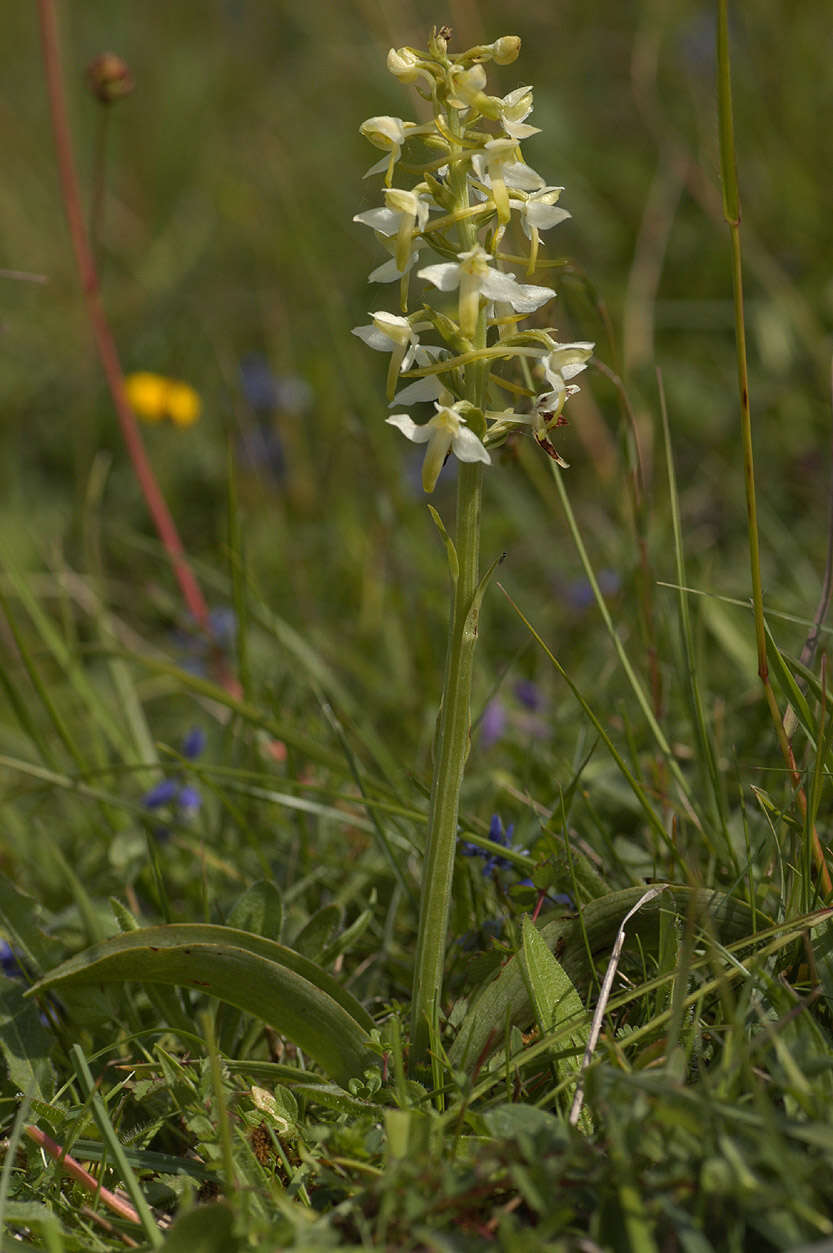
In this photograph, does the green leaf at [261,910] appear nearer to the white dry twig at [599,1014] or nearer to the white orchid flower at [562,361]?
the white dry twig at [599,1014]

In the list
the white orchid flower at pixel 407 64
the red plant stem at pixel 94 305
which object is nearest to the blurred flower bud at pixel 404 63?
the white orchid flower at pixel 407 64

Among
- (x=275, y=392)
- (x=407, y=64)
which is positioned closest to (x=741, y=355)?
(x=407, y=64)

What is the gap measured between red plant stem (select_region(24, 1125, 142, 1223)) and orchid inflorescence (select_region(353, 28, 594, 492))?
0.76 meters

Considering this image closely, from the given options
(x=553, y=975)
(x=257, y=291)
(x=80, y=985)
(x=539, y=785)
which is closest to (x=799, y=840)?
(x=553, y=975)

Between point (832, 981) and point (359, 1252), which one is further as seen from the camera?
point (832, 981)

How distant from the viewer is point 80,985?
129 cm

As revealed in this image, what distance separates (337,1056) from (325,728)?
2.89ft

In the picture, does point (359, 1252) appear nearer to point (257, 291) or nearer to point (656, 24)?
point (257, 291)

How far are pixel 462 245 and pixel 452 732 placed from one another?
466 millimetres

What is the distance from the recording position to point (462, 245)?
3.39 ft

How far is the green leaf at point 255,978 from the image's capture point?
3.73ft

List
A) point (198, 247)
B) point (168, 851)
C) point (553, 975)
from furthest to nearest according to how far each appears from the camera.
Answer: point (198, 247), point (168, 851), point (553, 975)

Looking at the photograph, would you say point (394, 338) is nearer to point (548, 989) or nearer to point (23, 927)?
point (548, 989)

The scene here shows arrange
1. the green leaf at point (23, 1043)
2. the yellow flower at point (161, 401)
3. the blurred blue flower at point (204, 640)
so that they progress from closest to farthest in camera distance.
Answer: the green leaf at point (23, 1043), the blurred blue flower at point (204, 640), the yellow flower at point (161, 401)
